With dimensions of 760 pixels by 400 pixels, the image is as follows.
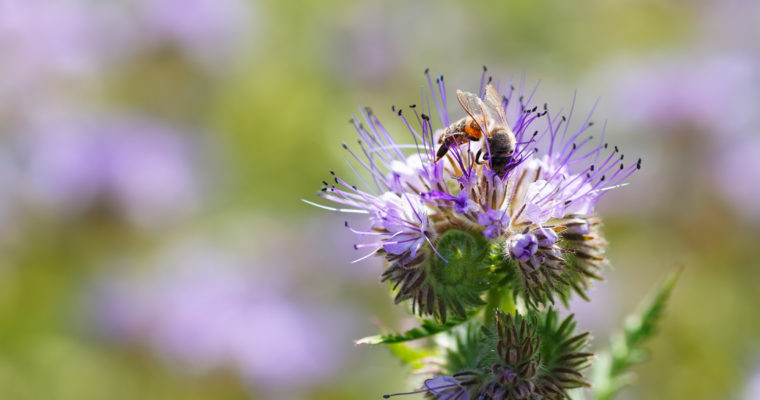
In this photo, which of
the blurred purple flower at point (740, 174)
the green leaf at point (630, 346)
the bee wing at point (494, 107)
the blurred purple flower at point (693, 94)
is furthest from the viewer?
the blurred purple flower at point (693, 94)

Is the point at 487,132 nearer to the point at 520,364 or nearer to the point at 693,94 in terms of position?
the point at 520,364

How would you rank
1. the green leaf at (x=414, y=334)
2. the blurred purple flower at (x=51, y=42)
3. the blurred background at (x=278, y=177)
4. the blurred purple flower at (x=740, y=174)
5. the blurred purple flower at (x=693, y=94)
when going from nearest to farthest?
A: the green leaf at (x=414, y=334) → the blurred background at (x=278, y=177) → the blurred purple flower at (x=740, y=174) → the blurred purple flower at (x=693, y=94) → the blurred purple flower at (x=51, y=42)

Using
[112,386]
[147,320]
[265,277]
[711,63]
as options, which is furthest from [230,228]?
[711,63]

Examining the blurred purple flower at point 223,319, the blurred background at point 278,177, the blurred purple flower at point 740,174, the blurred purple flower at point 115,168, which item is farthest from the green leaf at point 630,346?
the blurred purple flower at point 115,168

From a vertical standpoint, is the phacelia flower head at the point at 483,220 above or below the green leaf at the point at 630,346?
above

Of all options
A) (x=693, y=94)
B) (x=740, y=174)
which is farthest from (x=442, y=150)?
(x=693, y=94)

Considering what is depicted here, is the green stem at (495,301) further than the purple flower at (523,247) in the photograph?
Yes

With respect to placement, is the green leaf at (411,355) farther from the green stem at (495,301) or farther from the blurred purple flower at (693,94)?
the blurred purple flower at (693,94)
